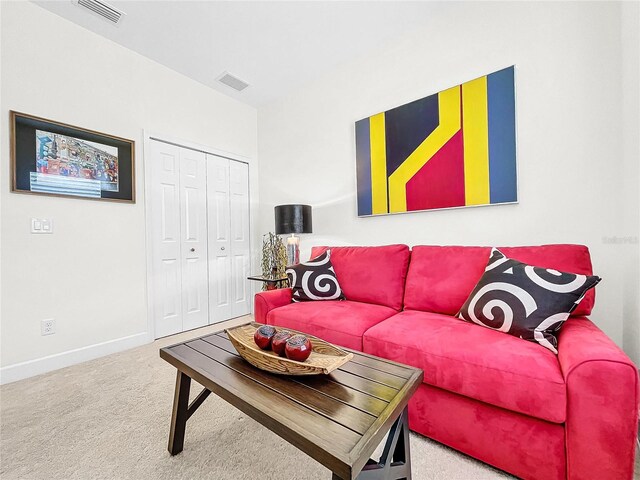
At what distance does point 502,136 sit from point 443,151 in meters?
0.39

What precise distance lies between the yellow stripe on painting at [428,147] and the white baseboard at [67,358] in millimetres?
2693

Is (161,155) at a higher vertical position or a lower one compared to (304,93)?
lower

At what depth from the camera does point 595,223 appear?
1.74 meters

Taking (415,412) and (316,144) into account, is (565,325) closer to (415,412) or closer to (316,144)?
(415,412)

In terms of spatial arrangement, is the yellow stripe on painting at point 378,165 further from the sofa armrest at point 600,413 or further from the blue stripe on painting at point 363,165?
the sofa armrest at point 600,413

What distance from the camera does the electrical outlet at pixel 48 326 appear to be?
217 cm

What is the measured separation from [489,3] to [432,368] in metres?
2.54

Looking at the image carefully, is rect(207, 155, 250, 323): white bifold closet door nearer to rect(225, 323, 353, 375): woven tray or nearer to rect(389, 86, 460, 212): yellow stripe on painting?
rect(389, 86, 460, 212): yellow stripe on painting

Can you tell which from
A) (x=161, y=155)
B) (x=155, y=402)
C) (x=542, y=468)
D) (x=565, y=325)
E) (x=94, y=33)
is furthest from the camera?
(x=161, y=155)

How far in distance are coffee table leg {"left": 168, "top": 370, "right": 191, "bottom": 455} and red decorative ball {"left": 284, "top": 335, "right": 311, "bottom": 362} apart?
57cm

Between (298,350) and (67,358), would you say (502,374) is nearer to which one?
(298,350)

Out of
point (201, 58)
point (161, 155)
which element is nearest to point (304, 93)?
point (201, 58)

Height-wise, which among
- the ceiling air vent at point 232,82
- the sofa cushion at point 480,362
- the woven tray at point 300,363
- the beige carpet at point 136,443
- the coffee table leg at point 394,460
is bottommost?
the beige carpet at point 136,443

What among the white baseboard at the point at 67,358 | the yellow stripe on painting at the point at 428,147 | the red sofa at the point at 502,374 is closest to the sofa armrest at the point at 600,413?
the red sofa at the point at 502,374
